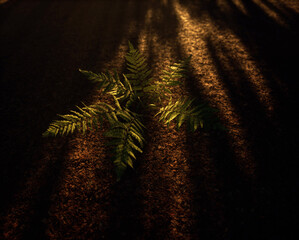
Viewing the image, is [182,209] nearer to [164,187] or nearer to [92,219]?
[164,187]

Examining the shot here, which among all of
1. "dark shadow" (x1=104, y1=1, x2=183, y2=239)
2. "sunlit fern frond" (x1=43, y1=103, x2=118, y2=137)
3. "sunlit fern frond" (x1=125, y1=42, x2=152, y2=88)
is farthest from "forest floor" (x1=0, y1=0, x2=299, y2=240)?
"sunlit fern frond" (x1=125, y1=42, x2=152, y2=88)

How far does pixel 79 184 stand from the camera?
1667 mm

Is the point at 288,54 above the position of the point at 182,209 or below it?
above

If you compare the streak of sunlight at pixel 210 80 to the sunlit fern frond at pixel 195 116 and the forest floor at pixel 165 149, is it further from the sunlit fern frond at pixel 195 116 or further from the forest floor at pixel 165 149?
the sunlit fern frond at pixel 195 116

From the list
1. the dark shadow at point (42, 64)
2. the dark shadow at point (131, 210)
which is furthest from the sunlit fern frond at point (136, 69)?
the dark shadow at point (42, 64)

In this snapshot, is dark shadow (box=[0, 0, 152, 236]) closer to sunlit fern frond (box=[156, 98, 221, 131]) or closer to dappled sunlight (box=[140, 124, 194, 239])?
dappled sunlight (box=[140, 124, 194, 239])

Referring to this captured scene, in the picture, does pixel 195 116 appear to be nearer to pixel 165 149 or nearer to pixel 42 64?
pixel 165 149

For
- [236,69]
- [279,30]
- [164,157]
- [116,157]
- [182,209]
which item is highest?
[279,30]

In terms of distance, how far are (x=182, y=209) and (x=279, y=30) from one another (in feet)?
12.8

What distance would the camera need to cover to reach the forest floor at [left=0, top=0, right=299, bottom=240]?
4.72ft

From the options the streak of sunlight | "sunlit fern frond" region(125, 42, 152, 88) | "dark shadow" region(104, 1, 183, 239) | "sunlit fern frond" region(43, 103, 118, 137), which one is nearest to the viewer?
"dark shadow" region(104, 1, 183, 239)

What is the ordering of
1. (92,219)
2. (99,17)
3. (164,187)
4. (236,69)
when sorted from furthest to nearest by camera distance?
1. (99,17)
2. (236,69)
3. (164,187)
4. (92,219)

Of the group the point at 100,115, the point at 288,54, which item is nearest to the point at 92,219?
the point at 100,115

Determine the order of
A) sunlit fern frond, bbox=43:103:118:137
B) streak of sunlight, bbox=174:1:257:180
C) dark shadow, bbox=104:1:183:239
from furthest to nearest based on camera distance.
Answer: streak of sunlight, bbox=174:1:257:180 < sunlit fern frond, bbox=43:103:118:137 < dark shadow, bbox=104:1:183:239
